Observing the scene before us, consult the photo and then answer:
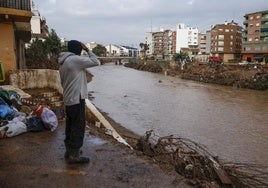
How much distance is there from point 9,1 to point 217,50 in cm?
7344

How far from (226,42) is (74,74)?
80.6 metres

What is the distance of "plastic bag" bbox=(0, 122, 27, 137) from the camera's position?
5828mm

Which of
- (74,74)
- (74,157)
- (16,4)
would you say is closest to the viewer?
(74,74)

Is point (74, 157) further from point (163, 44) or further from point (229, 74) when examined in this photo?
point (163, 44)

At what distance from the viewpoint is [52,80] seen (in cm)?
1273

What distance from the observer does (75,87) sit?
4336mm

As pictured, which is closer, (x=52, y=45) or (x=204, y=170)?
(x=204, y=170)

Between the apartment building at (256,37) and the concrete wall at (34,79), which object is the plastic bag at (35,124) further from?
the apartment building at (256,37)

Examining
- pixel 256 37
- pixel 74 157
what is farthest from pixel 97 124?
pixel 256 37

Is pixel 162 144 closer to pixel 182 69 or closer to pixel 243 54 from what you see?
pixel 182 69

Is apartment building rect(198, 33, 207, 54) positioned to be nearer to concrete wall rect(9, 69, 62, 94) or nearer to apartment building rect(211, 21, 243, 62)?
apartment building rect(211, 21, 243, 62)

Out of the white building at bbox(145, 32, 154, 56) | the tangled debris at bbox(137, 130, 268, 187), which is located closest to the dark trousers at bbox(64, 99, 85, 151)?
the tangled debris at bbox(137, 130, 268, 187)

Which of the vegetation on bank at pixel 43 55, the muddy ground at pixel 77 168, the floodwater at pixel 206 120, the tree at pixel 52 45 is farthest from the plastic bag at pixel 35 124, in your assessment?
the tree at pixel 52 45

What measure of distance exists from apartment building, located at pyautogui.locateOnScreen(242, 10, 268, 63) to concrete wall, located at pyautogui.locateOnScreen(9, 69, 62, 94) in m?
57.4
